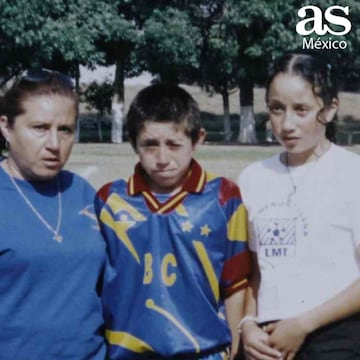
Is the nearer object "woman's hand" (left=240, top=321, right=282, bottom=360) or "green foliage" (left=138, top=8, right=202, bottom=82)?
"woman's hand" (left=240, top=321, right=282, bottom=360)

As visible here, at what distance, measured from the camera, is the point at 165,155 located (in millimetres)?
2910

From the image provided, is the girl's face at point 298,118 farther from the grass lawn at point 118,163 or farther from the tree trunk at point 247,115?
the tree trunk at point 247,115

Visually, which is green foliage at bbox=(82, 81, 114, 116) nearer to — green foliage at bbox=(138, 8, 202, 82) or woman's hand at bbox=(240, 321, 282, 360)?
green foliage at bbox=(138, 8, 202, 82)

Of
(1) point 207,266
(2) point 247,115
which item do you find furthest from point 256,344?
(2) point 247,115

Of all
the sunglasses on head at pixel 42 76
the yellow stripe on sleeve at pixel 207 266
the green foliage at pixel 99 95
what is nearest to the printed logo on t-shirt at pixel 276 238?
the yellow stripe on sleeve at pixel 207 266

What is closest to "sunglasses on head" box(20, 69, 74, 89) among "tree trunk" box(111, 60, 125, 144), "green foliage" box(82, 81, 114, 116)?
"tree trunk" box(111, 60, 125, 144)

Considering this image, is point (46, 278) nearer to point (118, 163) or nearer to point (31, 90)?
point (31, 90)

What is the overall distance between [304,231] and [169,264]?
45 centimetres

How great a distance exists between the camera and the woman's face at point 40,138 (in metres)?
2.83

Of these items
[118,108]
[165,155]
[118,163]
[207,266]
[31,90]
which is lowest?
[118,163]

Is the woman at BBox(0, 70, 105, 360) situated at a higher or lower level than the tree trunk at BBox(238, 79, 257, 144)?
higher

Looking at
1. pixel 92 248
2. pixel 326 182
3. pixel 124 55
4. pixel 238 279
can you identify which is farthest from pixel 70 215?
pixel 124 55

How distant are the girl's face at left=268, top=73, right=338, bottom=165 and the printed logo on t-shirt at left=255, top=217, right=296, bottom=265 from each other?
233 millimetres

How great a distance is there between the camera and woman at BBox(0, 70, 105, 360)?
2758mm
